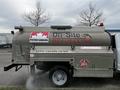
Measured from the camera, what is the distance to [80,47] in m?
9.73

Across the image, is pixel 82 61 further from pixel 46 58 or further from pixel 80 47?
pixel 46 58

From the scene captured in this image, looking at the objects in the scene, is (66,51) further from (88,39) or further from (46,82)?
(46,82)

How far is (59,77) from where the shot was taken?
9688mm

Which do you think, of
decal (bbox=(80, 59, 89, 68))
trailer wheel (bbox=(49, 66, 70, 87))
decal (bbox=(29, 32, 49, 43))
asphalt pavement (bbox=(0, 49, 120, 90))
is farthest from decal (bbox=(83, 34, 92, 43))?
asphalt pavement (bbox=(0, 49, 120, 90))

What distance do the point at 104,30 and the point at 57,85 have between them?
8.36 feet

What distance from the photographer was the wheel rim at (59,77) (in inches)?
381

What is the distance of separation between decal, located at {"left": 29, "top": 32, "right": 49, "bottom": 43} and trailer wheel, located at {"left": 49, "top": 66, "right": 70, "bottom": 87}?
3.45 feet

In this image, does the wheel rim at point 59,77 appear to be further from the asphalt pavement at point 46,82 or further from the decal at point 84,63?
the decal at point 84,63

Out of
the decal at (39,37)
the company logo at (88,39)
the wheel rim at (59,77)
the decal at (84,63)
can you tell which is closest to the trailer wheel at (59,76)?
the wheel rim at (59,77)

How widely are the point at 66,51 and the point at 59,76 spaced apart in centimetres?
90

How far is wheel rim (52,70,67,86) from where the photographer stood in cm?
968

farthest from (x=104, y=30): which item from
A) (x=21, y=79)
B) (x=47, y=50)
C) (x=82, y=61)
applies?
(x=21, y=79)

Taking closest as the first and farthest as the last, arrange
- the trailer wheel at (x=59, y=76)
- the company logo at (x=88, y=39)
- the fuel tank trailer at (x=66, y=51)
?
the fuel tank trailer at (x=66, y=51), the trailer wheel at (x=59, y=76), the company logo at (x=88, y=39)

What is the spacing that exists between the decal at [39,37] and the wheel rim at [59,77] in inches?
46.3
